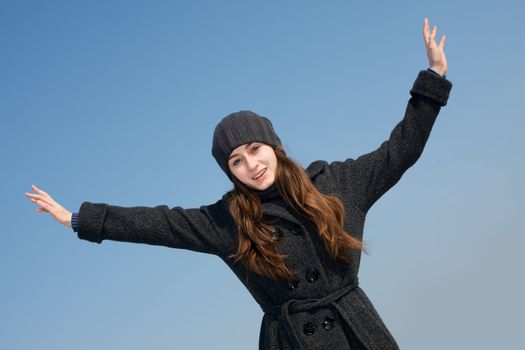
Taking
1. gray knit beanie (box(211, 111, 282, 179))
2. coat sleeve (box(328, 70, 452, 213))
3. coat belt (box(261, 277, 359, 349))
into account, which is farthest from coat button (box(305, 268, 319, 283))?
gray knit beanie (box(211, 111, 282, 179))

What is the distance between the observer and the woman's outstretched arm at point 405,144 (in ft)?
14.9

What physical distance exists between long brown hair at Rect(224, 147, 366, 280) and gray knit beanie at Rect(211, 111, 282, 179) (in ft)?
0.67

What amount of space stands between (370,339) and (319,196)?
95 cm

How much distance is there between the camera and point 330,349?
438 centimetres

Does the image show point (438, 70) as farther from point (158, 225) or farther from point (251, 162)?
point (158, 225)

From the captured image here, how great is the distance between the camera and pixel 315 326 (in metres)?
4.39

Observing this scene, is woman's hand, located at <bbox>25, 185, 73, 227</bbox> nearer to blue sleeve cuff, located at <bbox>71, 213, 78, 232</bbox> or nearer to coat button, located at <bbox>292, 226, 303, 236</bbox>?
blue sleeve cuff, located at <bbox>71, 213, 78, 232</bbox>

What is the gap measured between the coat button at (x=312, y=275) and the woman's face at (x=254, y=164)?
0.61m

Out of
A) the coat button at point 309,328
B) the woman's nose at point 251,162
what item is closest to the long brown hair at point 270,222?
the woman's nose at point 251,162

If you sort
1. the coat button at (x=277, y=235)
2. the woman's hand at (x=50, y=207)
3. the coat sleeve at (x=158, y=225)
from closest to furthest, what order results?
the coat button at (x=277, y=235) → the coat sleeve at (x=158, y=225) → the woman's hand at (x=50, y=207)

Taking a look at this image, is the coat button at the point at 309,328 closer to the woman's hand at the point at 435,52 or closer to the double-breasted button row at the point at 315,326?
the double-breasted button row at the point at 315,326

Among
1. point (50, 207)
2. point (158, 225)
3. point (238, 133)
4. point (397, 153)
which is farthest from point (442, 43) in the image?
point (50, 207)

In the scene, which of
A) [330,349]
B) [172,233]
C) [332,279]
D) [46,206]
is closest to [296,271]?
[332,279]

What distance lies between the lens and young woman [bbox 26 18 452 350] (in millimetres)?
4414
